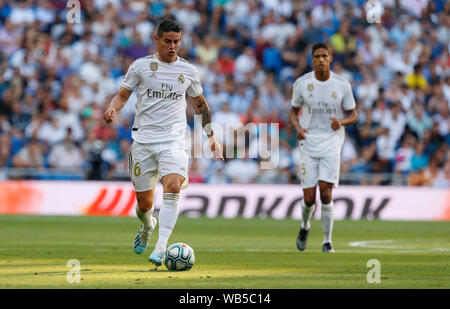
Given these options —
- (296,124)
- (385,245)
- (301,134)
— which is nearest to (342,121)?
(301,134)

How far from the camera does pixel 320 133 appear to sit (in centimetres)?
1445

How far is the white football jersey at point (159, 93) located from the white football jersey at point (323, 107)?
137 inches

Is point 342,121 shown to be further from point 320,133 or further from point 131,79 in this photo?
point 131,79

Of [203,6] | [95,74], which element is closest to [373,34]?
[203,6]

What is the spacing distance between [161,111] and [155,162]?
0.59 metres

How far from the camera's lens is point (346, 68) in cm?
2692

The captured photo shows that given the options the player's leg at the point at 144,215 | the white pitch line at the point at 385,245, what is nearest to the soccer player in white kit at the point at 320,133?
the white pitch line at the point at 385,245

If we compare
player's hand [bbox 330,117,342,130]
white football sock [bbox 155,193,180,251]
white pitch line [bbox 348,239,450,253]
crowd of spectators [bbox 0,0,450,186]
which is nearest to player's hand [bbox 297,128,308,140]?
player's hand [bbox 330,117,342,130]

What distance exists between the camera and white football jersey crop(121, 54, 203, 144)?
36.8ft

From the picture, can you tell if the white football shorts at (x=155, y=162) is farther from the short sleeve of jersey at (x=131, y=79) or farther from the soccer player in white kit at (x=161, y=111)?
the short sleeve of jersey at (x=131, y=79)

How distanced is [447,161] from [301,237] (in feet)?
36.2

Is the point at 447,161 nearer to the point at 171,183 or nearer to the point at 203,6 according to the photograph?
the point at 203,6

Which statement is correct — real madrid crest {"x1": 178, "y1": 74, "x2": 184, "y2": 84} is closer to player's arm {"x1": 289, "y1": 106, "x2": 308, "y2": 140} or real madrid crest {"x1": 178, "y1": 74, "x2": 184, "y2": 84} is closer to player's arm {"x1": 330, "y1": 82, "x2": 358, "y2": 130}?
player's arm {"x1": 289, "y1": 106, "x2": 308, "y2": 140}

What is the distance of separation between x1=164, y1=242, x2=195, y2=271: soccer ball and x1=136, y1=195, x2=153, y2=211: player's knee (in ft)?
3.94
